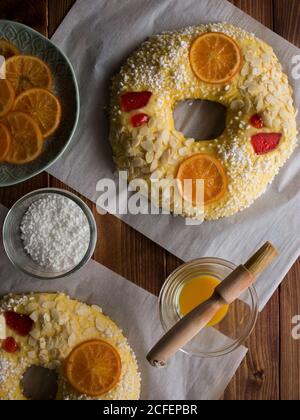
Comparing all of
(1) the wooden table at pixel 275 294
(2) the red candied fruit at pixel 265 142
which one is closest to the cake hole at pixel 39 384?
(1) the wooden table at pixel 275 294

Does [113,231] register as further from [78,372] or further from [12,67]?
[12,67]

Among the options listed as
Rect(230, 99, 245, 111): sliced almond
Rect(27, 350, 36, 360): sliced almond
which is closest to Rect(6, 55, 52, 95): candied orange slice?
Rect(230, 99, 245, 111): sliced almond

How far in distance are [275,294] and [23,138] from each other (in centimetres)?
90

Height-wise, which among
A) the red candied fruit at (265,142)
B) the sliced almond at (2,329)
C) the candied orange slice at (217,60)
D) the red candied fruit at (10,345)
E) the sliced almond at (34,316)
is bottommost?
the red candied fruit at (10,345)

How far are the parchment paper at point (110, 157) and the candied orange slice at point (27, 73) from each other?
11 centimetres

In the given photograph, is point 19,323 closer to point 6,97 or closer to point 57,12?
point 6,97

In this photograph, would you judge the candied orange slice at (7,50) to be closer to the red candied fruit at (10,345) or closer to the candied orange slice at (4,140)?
the candied orange slice at (4,140)

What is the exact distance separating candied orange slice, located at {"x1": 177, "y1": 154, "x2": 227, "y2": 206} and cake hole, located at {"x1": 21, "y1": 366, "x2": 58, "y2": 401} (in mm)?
671

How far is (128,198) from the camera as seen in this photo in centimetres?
183

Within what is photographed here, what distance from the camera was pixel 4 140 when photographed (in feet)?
5.59

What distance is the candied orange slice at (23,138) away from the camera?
170 centimetres

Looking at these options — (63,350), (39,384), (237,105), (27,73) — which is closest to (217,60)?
(237,105)

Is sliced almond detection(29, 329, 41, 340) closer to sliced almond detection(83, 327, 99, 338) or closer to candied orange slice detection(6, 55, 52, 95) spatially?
sliced almond detection(83, 327, 99, 338)
